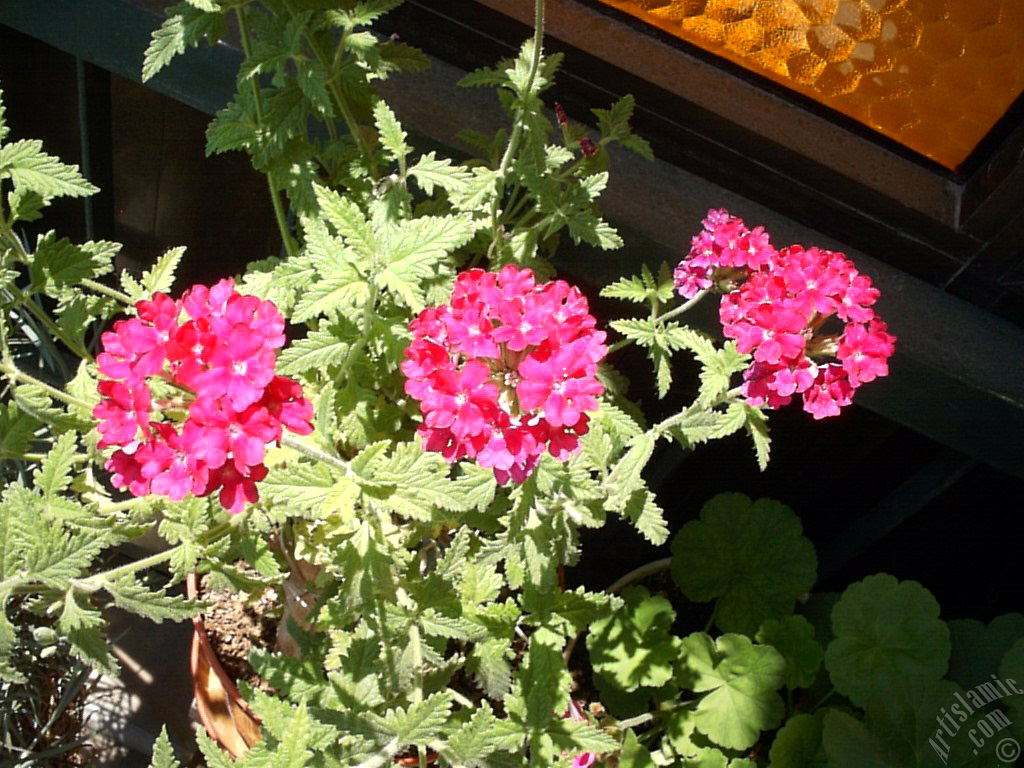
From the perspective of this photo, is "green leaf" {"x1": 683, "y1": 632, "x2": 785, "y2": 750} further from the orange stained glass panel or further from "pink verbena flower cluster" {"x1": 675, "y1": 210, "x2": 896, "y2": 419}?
the orange stained glass panel

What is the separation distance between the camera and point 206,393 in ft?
2.65

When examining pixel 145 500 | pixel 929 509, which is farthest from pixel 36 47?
pixel 929 509


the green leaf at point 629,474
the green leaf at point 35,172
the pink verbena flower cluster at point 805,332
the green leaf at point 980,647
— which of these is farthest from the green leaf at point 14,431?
the green leaf at point 980,647

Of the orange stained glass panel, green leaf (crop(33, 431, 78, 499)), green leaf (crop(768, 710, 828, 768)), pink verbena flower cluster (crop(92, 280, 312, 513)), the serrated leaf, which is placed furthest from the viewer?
green leaf (crop(768, 710, 828, 768))

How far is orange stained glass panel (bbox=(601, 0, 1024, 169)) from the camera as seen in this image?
1.32 meters

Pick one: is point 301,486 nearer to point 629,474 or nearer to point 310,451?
point 310,451

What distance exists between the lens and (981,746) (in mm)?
1347

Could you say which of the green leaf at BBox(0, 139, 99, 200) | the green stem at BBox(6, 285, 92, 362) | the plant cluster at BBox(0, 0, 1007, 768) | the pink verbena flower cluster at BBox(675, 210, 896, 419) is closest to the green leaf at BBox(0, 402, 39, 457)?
the plant cluster at BBox(0, 0, 1007, 768)

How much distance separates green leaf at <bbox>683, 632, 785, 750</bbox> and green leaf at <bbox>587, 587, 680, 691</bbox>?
40mm

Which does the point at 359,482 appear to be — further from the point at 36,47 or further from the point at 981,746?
the point at 36,47

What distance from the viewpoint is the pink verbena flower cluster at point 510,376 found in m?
0.89

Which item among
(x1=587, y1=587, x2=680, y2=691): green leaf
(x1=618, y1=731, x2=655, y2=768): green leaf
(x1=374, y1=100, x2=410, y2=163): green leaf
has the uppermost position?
(x1=374, y1=100, x2=410, y2=163): green leaf

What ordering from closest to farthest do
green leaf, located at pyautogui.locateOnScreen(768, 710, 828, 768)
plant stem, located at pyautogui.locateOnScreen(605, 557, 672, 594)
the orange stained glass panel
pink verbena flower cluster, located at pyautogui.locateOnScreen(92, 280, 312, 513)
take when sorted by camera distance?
pink verbena flower cluster, located at pyautogui.locateOnScreen(92, 280, 312, 513), the orange stained glass panel, green leaf, located at pyautogui.locateOnScreen(768, 710, 828, 768), plant stem, located at pyautogui.locateOnScreen(605, 557, 672, 594)

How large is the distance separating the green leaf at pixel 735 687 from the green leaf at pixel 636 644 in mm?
40
